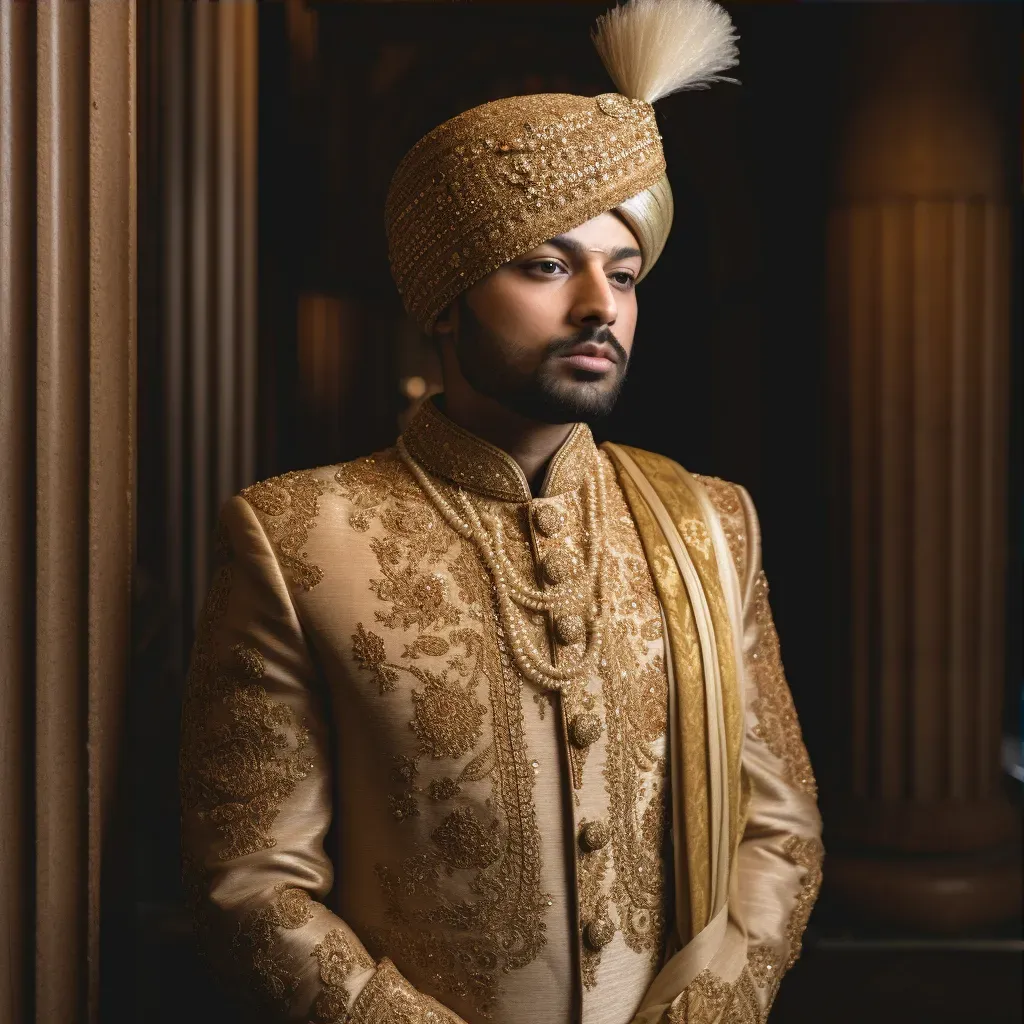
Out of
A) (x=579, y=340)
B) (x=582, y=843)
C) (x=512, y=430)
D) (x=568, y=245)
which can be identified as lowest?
(x=582, y=843)

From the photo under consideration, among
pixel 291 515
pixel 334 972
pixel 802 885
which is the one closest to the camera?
pixel 334 972

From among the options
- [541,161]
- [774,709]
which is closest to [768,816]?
[774,709]

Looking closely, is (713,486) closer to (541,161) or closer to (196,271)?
(541,161)

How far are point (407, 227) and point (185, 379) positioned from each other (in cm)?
89

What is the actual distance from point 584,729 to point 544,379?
0.39 metres

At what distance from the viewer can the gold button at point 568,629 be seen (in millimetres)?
1325

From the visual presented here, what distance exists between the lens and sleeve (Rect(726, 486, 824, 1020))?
1417 mm

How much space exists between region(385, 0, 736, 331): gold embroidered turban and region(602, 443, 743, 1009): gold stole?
344mm

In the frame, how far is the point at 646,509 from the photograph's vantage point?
1.47m

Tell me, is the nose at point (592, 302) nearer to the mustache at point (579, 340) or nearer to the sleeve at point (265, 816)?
the mustache at point (579, 340)

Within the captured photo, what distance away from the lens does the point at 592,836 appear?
4.23 feet

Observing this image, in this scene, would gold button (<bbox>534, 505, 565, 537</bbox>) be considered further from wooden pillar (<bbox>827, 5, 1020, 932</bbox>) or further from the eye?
wooden pillar (<bbox>827, 5, 1020, 932</bbox>)

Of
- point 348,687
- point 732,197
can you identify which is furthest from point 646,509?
point 732,197

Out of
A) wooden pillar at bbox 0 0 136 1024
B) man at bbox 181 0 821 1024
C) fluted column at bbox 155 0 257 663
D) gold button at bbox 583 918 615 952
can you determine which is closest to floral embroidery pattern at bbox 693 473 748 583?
man at bbox 181 0 821 1024
